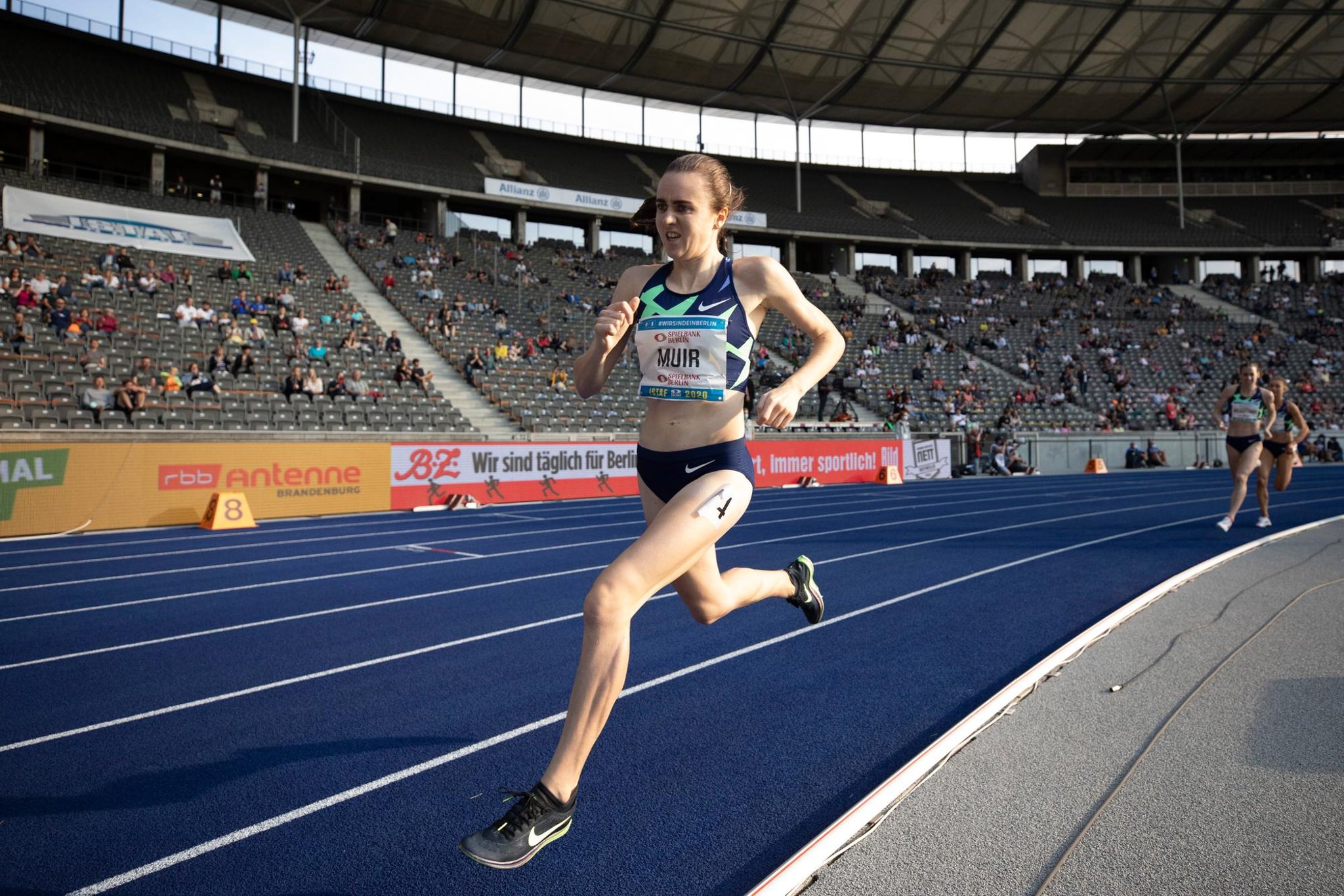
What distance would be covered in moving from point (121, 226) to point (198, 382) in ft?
39.6

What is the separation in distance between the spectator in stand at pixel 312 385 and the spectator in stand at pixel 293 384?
0.08 metres

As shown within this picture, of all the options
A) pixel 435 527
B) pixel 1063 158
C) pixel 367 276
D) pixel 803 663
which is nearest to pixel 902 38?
pixel 1063 158

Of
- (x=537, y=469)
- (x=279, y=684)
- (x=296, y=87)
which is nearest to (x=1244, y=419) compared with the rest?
(x=279, y=684)

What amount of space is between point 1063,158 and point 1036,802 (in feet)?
193

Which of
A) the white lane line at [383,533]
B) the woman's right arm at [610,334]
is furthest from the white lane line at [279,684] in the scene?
the white lane line at [383,533]

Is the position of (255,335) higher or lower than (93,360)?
higher

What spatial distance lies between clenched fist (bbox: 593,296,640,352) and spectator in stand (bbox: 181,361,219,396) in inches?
592

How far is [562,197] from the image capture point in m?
38.4

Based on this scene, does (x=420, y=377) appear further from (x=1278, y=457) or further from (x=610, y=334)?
(x=610, y=334)

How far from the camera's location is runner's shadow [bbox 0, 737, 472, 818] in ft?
9.39

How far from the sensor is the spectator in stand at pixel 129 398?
43.9 feet

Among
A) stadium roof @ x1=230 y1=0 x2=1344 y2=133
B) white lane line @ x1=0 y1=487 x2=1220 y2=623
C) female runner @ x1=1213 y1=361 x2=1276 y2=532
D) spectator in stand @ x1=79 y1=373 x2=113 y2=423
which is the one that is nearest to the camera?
white lane line @ x1=0 y1=487 x2=1220 y2=623

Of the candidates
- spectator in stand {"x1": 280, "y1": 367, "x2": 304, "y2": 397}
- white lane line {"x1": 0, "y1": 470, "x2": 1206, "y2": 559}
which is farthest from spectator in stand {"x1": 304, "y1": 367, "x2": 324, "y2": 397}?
white lane line {"x1": 0, "y1": 470, "x2": 1206, "y2": 559}

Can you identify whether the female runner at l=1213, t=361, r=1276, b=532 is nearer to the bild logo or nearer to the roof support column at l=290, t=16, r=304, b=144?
the bild logo
